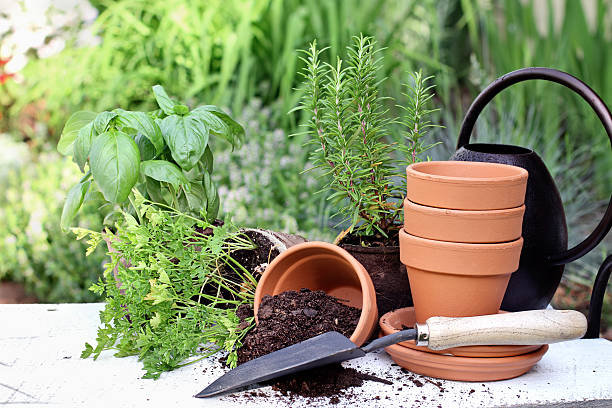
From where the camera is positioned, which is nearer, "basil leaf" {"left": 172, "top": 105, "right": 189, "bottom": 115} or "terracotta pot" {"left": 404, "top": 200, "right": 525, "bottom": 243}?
"terracotta pot" {"left": 404, "top": 200, "right": 525, "bottom": 243}

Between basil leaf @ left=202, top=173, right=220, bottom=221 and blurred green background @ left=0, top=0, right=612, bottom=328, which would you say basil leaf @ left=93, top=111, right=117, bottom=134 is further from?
blurred green background @ left=0, top=0, right=612, bottom=328

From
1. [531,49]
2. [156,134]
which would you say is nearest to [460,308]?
[156,134]

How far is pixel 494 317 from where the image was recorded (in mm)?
918

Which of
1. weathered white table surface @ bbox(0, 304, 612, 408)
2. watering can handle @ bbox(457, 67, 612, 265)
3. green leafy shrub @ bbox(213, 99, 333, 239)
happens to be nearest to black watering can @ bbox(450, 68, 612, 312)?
watering can handle @ bbox(457, 67, 612, 265)

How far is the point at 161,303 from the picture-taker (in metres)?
1.05

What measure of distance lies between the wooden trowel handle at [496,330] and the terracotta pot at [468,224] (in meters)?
0.12

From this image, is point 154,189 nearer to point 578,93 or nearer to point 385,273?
point 385,273

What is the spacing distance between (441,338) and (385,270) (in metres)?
0.23

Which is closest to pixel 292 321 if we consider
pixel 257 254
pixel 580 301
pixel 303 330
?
pixel 303 330

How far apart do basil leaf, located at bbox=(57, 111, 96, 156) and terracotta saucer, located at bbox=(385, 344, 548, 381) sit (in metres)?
0.74

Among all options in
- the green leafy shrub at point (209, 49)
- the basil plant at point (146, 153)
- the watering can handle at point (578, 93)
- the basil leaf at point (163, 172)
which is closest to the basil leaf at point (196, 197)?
the basil plant at point (146, 153)

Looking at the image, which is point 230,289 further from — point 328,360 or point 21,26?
point 21,26

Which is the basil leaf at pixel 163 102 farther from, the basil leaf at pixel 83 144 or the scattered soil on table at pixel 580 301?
the scattered soil on table at pixel 580 301

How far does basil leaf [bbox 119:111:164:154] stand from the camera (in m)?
1.14
